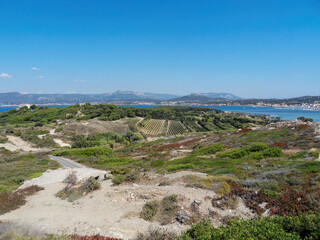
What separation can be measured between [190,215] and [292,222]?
4.39 metres

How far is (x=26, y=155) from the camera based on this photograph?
137ft

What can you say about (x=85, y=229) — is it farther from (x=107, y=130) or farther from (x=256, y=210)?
(x=107, y=130)

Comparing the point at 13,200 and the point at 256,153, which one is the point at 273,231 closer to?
the point at 13,200

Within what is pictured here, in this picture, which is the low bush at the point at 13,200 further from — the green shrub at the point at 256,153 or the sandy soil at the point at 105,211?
the green shrub at the point at 256,153

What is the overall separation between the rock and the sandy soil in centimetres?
25

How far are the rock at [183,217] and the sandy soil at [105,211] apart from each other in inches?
9.7

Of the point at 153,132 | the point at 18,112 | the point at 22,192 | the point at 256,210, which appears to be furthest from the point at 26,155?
the point at 18,112

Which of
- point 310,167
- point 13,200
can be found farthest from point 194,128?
point 13,200

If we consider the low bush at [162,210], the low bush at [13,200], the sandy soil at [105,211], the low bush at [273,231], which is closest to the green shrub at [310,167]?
the sandy soil at [105,211]

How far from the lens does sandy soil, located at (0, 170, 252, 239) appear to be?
8.72 metres

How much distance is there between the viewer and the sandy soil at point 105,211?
872cm

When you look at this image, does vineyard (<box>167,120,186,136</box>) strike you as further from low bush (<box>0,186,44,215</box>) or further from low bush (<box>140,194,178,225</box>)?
low bush (<box>140,194,178,225</box>)

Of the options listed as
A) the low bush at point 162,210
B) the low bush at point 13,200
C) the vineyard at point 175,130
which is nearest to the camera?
the low bush at point 162,210

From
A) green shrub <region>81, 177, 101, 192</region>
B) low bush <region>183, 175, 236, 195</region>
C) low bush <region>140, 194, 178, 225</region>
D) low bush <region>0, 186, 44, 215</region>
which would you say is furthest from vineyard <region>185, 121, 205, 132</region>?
low bush <region>140, 194, 178, 225</region>
